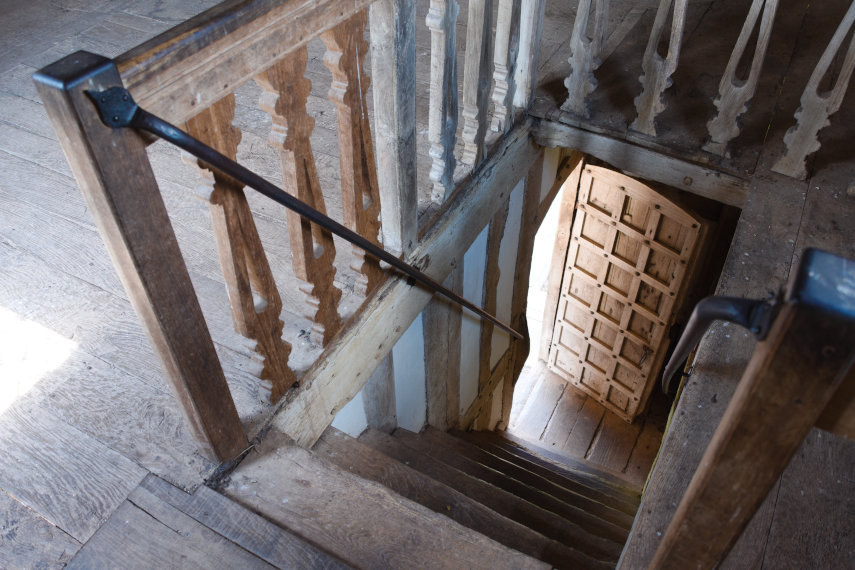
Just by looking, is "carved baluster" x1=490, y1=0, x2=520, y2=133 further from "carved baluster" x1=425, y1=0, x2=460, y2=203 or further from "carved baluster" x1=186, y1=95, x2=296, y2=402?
"carved baluster" x1=186, y1=95, x2=296, y2=402

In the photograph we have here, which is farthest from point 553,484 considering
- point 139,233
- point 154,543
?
point 139,233

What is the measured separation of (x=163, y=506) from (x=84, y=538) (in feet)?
0.60

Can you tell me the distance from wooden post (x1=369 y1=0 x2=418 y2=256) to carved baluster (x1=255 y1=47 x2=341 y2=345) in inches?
12.3

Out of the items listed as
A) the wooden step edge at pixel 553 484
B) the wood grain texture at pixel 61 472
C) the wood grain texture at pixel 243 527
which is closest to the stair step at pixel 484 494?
the wooden step edge at pixel 553 484

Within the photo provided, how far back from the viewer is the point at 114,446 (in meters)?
1.65

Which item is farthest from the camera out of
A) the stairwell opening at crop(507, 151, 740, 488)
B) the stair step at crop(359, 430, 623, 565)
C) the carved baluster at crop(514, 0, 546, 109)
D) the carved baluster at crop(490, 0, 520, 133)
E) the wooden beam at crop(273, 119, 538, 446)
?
the stairwell opening at crop(507, 151, 740, 488)

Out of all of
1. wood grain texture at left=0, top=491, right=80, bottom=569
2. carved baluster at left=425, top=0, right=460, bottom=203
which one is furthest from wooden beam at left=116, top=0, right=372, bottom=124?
wood grain texture at left=0, top=491, right=80, bottom=569

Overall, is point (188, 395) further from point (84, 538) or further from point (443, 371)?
point (443, 371)

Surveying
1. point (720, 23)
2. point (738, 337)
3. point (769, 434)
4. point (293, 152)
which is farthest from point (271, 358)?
point (720, 23)

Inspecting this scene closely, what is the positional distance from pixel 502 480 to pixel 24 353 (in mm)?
2248

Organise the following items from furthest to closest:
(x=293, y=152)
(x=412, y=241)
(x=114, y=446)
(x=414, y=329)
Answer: (x=414, y=329) < (x=412, y=241) < (x=114, y=446) < (x=293, y=152)

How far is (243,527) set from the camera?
155 centimetres

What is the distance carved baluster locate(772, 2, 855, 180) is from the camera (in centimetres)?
204

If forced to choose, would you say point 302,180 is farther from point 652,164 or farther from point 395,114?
point 652,164
